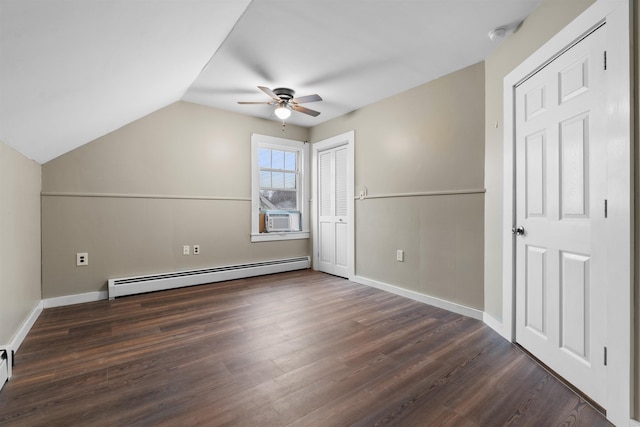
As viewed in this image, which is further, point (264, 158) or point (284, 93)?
point (264, 158)

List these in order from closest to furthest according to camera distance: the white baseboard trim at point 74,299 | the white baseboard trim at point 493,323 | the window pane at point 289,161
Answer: the white baseboard trim at point 493,323, the white baseboard trim at point 74,299, the window pane at point 289,161

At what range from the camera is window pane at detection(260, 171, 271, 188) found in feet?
14.8

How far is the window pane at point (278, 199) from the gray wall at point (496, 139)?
2.96 metres

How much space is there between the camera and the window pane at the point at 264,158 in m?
4.47

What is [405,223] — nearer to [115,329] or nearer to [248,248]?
[248,248]

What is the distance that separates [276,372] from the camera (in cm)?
176

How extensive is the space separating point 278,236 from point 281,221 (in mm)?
241

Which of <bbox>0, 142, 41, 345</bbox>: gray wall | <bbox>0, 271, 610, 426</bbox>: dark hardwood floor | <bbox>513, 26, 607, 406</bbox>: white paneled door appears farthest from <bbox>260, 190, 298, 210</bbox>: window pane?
<bbox>513, 26, 607, 406</bbox>: white paneled door

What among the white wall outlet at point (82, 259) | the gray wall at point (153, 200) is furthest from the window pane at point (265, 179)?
the white wall outlet at point (82, 259)

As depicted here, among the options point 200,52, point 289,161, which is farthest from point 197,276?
point 200,52

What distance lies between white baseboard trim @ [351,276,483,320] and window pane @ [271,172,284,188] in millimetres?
1852

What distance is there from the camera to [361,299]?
3223 mm

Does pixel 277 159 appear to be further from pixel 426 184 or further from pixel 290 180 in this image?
pixel 426 184

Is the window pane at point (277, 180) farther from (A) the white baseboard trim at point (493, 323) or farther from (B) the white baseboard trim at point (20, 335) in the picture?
(A) the white baseboard trim at point (493, 323)
